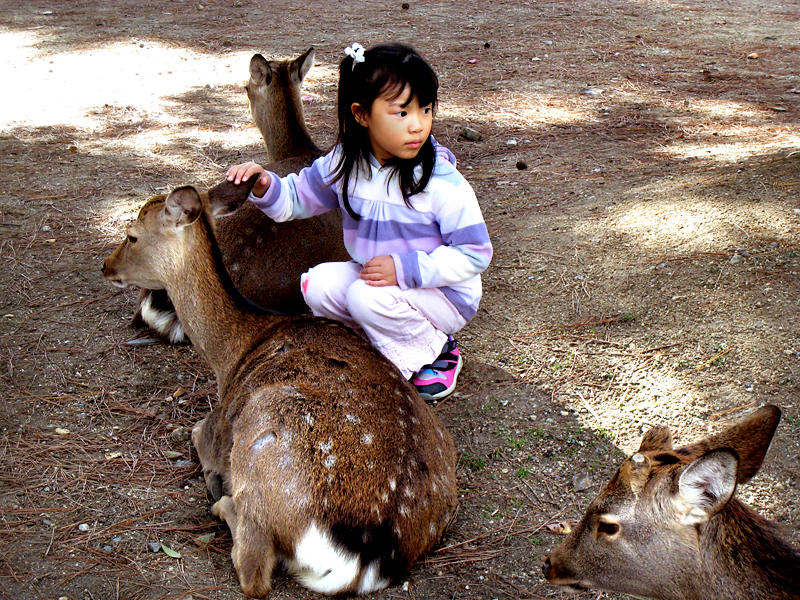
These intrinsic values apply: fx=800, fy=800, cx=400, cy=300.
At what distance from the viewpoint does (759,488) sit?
3053mm

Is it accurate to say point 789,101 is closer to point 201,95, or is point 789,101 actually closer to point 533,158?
point 533,158

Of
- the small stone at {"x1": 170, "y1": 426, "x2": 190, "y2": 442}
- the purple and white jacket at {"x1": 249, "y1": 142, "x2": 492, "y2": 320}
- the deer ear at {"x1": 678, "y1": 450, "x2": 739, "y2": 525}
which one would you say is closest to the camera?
the deer ear at {"x1": 678, "y1": 450, "x2": 739, "y2": 525}

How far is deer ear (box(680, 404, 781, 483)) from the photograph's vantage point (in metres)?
2.35

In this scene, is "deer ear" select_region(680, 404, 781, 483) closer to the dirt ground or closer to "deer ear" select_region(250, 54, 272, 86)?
the dirt ground

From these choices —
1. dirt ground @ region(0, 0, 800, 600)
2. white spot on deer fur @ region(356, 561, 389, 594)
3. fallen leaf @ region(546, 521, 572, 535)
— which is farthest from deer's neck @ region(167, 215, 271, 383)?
fallen leaf @ region(546, 521, 572, 535)

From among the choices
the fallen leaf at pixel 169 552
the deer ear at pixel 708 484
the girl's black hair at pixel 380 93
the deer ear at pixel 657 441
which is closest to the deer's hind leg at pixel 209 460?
the fallen leaf at pixel 169 552

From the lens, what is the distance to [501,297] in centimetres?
454

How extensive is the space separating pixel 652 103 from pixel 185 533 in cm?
589

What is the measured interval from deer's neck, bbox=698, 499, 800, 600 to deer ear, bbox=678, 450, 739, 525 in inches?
3.6

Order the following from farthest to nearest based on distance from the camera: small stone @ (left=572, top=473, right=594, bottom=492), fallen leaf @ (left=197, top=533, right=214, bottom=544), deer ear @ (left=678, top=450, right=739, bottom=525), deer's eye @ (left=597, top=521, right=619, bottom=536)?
small stone @ (left=572, top=473, right=594, bottom=492), fallen leaf @ (left=197, top=533, right=214, bottom=544), deer's eye @ (left=597, top=521, right=619, bottom=536), deer ear @ (left=678, top=450, right=739, bottom=525)

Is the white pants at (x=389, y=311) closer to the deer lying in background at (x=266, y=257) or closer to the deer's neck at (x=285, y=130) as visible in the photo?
the deer lying in background at (x=266, y=257)

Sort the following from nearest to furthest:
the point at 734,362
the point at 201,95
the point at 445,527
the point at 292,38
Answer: the point at 445,527
the point at 734,362
the point at 201,95
the point at 292,38

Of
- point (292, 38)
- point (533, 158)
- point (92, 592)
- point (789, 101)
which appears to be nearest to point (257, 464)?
point (92, 592)

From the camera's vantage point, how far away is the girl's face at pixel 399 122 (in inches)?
129
